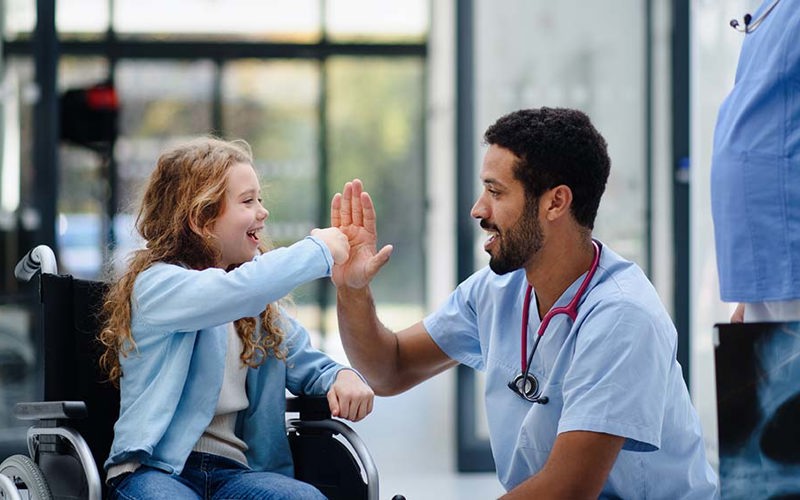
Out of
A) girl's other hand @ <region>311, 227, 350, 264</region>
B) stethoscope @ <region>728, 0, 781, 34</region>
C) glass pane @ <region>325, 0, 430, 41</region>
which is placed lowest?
girl's other hand @ <region>311, 227, 350, 264</region>

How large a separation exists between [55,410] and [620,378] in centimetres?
86

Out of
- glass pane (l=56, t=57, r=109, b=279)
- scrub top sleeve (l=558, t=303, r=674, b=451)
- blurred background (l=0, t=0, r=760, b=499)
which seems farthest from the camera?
glass pane (l=56, t=57, r=109, b=279)

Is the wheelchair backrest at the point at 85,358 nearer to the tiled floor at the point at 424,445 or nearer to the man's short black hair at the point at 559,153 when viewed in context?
the man's short black hair at the point at 559,153

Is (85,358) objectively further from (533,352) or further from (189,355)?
(533,352)

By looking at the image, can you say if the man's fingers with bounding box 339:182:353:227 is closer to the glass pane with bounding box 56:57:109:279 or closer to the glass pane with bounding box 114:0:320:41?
the glass pane with bounding box 56:57:109:279

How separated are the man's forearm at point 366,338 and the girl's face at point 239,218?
20cm

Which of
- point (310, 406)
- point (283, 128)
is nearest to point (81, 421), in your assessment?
point (310, 406)

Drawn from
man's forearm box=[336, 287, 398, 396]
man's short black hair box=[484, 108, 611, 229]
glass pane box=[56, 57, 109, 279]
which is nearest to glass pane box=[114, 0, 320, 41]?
glass pane box=[56, 57, 109, 279]

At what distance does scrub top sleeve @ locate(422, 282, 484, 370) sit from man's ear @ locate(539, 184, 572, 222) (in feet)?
1.05

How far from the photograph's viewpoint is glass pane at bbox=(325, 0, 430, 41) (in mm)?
7406

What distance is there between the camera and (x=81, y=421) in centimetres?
187

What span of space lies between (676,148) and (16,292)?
259 centimetres

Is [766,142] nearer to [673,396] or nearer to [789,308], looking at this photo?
[789,308]

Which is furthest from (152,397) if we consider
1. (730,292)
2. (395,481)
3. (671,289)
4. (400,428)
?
(400,428)
